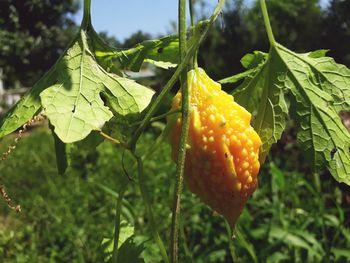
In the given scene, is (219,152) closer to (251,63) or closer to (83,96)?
(83,96)

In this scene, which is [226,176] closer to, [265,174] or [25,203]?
[265,174]

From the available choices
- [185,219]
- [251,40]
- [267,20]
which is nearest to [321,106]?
[267,20]

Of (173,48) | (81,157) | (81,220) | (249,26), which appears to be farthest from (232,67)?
(173,48)

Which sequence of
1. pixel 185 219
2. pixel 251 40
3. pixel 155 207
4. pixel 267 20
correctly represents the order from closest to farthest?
pixel 267 20, pixel 185 219, pixel 155 207, pixel 251 40

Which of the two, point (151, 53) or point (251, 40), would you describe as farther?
point (251, 40)

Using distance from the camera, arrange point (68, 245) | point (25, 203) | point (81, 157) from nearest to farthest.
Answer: point (68, 245) → point (25, 203) → point (81, 157)
